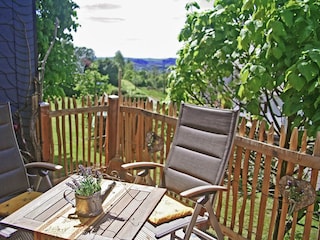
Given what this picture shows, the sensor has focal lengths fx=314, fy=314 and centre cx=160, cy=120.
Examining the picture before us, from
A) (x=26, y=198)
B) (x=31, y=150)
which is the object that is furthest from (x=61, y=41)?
(x=26, y=198)

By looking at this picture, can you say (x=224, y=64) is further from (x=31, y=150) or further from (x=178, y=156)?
(x=31, y=150)

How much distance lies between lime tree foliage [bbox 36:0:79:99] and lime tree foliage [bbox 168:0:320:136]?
6.33 feet

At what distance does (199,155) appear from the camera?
2633mm

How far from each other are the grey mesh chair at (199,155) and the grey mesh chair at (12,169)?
733 millimetres

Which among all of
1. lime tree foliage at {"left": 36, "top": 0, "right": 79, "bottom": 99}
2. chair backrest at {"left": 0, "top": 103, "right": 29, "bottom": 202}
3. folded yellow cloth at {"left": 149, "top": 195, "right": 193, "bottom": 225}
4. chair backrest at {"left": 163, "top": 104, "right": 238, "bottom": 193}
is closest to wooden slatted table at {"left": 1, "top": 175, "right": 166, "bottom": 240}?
folded yellow cloth at {"left": 149, "top": 195, "right": 193, "bottom": 225}

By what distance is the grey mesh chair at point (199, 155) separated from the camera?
7.87 ft

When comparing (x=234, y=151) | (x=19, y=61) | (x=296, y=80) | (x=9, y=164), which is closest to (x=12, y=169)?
(x=9, y=164)

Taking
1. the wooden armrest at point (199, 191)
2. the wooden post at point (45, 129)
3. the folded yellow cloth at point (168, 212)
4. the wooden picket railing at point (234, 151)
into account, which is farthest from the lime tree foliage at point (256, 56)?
the wooden post at point (45, 129)

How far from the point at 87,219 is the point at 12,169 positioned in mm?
1269

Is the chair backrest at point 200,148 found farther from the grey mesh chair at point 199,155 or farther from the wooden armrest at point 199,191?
the wooden armrest at point 199,191

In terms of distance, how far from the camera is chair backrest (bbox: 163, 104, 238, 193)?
2494 millimetres

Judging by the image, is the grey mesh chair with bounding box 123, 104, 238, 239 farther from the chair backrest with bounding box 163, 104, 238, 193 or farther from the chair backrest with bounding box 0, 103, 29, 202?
the chair backrest with bounding box 0, 103, 29, 202

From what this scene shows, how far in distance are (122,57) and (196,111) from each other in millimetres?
5185

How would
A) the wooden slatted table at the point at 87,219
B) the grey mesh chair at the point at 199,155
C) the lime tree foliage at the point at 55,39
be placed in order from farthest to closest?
the lime tree foliage at the point at 55,39, the grey mesh chair at the point at 199,155, the wooden slatted table at the point at 87,219
